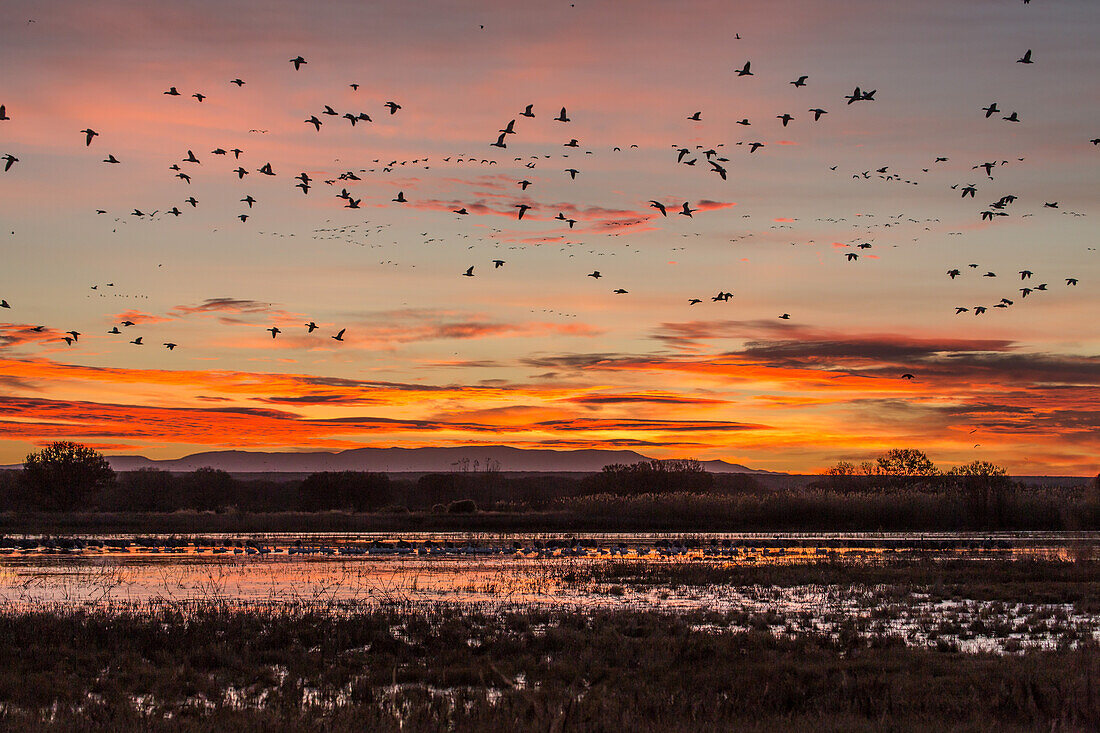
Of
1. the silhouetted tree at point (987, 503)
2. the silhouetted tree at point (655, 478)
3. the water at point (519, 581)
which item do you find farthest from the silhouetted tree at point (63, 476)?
the silhouetted tree at point (987, 503)

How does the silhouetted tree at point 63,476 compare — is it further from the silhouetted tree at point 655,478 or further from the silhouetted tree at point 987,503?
the silhouetted tree at point 987,503

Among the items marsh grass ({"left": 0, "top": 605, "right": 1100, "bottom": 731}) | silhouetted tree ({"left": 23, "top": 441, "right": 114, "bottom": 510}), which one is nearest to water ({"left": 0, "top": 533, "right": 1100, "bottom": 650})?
marsh grass ({"left": 0, "top": 605, "right": 1100, "bottom": 731})

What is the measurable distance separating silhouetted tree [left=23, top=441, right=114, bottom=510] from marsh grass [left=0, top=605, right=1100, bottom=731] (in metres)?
66.1

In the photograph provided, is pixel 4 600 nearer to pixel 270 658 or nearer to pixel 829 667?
pixel 270 658

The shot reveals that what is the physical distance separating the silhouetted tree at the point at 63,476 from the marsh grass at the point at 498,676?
66.1 metres

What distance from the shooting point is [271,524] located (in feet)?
233

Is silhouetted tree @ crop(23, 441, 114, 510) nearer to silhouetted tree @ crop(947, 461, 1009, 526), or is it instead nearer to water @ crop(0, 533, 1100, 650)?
water @ crop(0, 533, 1100, 650)

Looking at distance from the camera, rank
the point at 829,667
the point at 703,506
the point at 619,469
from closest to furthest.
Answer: the point at 829,667
the point at 703,506
the point at 619,469

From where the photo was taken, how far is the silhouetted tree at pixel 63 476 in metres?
82.2

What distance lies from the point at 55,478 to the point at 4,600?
60.9 m

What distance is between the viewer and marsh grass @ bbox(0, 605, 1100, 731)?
42.7 ft

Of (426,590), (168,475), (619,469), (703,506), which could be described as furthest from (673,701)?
(168,475)

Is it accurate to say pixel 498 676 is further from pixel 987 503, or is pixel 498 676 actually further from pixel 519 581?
pixel 987 503

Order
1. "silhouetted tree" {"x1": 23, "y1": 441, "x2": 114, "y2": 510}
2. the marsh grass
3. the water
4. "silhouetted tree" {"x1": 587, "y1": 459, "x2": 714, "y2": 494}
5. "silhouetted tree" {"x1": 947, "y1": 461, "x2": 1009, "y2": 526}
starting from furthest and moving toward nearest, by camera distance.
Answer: "silhouetted tree" {"x1": 587, "y1": 459, "x2": 714, "y2": 494} → "silhouetted tree" {"x1": 23, "y1": 441, "x2": 114, "y2": 510} → "silhouetted tree" {"x1": 947, "y1": 461, "x2": 1009, "y2": 526} → the water → the marsh grass
